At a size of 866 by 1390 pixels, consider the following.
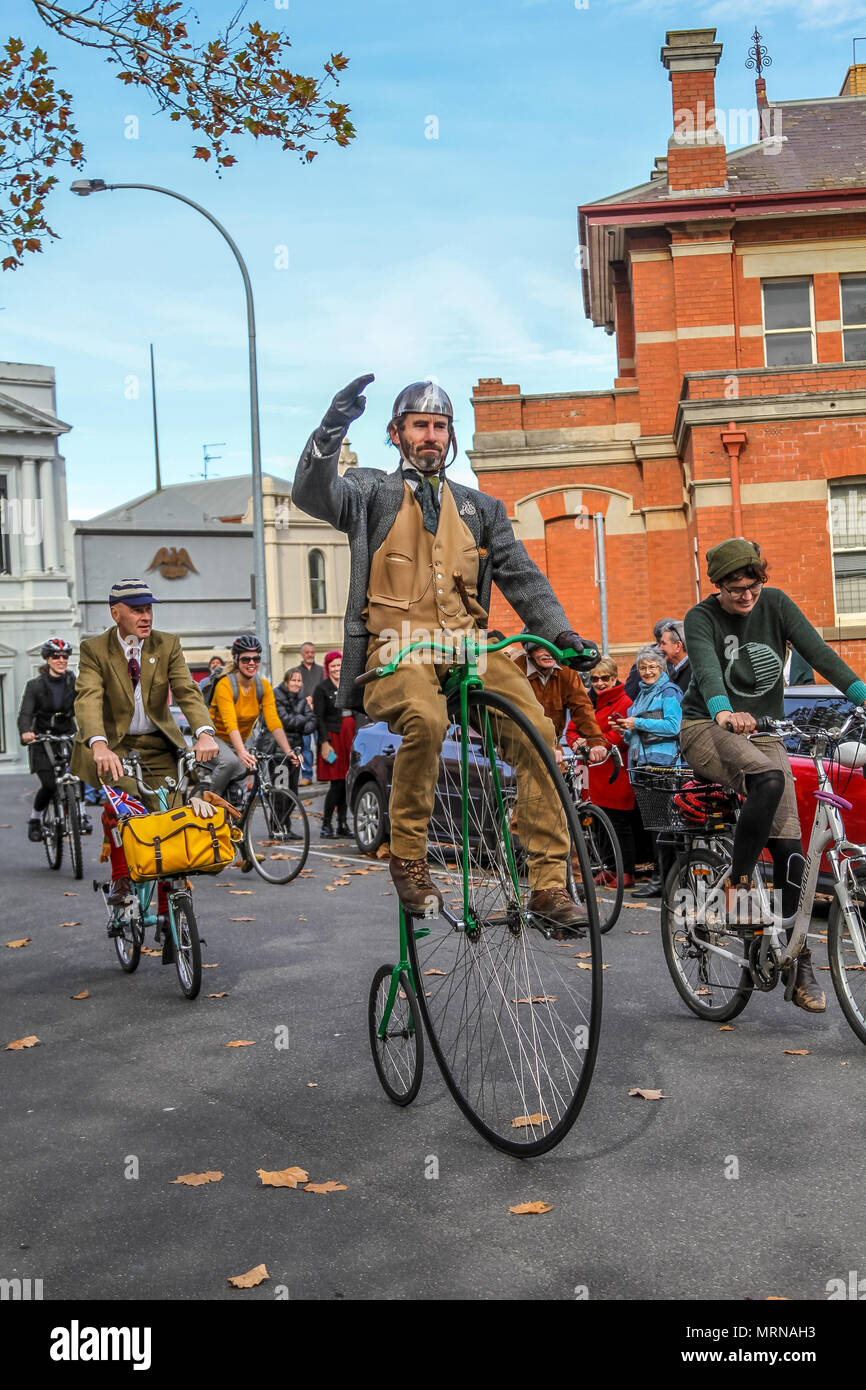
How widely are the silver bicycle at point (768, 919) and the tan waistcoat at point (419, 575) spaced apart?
1.65 meters

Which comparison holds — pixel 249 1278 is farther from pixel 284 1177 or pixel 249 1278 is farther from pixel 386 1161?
pixel 386 1161

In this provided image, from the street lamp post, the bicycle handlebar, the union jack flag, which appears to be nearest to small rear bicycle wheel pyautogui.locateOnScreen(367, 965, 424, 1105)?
the bicycle handlebar

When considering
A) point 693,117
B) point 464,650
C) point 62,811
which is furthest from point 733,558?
point 693,117

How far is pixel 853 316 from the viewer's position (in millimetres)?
26312

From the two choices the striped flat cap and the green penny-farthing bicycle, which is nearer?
the green penny-farthing bicycle

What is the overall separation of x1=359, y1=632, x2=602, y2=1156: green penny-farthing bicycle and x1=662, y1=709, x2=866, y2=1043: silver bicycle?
102 cm

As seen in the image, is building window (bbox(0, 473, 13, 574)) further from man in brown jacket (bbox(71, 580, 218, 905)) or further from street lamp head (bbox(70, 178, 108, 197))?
man in brown jacket (bbox(71, 580, 218, 905))

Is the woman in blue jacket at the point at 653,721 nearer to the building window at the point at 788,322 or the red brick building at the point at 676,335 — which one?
the red brick building at the point at 676,335

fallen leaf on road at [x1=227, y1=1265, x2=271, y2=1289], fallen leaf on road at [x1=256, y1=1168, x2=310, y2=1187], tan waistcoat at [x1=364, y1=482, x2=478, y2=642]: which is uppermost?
tan waistcoat at [x1=364, y1=482, x2=478, y2=642]

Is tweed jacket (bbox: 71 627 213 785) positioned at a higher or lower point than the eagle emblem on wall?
lower

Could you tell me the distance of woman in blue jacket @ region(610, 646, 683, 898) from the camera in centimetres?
1052

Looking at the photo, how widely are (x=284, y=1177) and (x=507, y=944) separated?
3.59 ft

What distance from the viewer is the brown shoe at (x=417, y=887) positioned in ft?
15.6

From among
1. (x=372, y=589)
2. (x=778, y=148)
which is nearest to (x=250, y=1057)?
(x=372, y=589)
